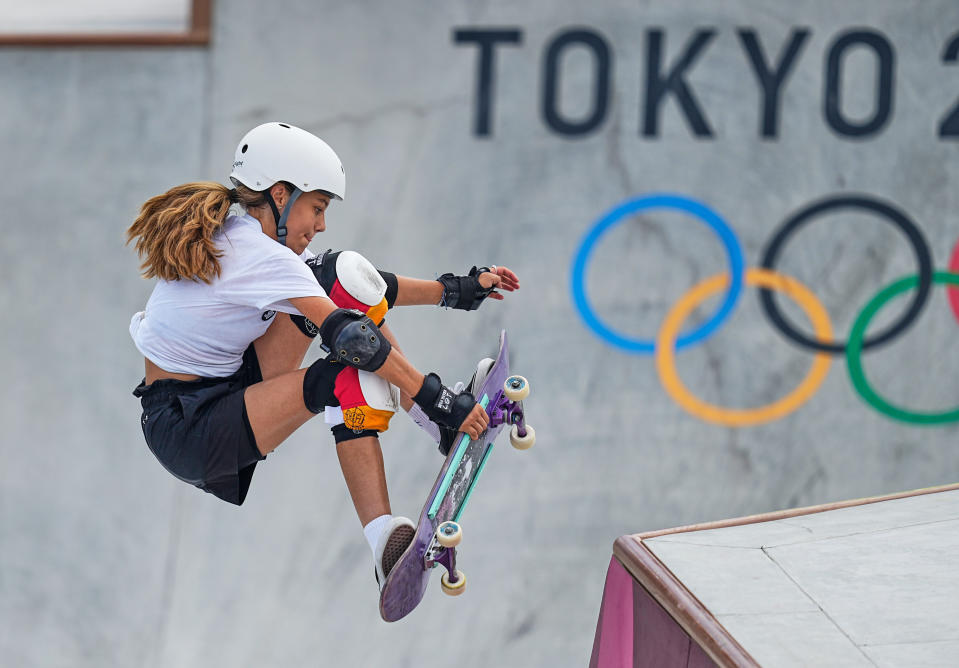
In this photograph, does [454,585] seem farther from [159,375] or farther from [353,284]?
[159,375]

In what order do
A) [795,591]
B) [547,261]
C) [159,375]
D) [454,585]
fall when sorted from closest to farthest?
1. [795,591]
2. [454,585]
3. [159,375]
4. [547,261]

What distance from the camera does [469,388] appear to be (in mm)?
3844

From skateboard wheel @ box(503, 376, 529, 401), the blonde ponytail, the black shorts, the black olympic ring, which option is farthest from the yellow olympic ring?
the blonde ponytail

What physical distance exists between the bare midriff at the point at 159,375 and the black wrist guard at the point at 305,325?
42 centimetres

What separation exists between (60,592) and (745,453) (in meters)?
5.42

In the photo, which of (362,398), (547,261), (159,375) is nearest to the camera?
(362,398)

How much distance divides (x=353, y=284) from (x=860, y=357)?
524 centimetres

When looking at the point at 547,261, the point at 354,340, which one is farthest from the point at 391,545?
the point at 547,261

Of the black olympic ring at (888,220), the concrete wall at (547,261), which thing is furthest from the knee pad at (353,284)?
the black olympic ring at (888,220)

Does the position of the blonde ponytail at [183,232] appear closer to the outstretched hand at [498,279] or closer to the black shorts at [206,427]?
the black shorts at [206,427]

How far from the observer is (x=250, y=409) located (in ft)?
11.7

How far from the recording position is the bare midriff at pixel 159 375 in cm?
372

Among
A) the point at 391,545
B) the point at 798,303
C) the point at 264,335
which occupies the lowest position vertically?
the point at 391,545

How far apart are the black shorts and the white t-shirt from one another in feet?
0.19
